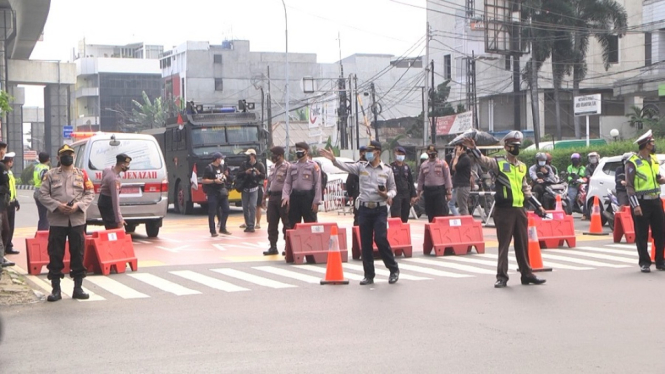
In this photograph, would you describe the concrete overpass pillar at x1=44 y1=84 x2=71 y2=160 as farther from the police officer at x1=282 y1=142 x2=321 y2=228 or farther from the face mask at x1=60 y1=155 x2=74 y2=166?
the face mask at x1=60 y1=155 x2=74 y2=166

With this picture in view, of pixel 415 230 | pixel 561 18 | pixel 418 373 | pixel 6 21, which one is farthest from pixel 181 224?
pixel 561 18

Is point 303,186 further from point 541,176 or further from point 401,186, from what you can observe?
point 541,176

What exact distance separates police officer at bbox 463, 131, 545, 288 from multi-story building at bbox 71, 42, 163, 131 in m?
111

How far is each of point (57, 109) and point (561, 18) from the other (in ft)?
143

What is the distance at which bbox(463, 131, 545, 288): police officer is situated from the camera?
12000 millimetres

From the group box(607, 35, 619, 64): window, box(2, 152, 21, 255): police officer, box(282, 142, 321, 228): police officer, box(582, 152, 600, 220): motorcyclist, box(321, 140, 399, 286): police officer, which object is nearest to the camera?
box(321, 140, 399, 286): police officer

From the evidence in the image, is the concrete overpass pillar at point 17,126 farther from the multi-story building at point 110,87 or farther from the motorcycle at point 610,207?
the motorcycle at point 610,207

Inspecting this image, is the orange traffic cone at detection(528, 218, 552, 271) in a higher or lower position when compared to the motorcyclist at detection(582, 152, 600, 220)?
lower

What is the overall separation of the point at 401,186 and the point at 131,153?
6.18m

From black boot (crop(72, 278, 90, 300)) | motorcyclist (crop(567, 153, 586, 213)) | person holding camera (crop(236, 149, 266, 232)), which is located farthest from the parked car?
black boot (crop(72, 278, 90, 300))

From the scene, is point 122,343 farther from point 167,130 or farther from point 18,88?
point 18,88

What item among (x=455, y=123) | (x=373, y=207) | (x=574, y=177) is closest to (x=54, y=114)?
(x=455, y=123)

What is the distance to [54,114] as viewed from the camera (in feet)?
263

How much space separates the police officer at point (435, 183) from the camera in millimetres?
18281
